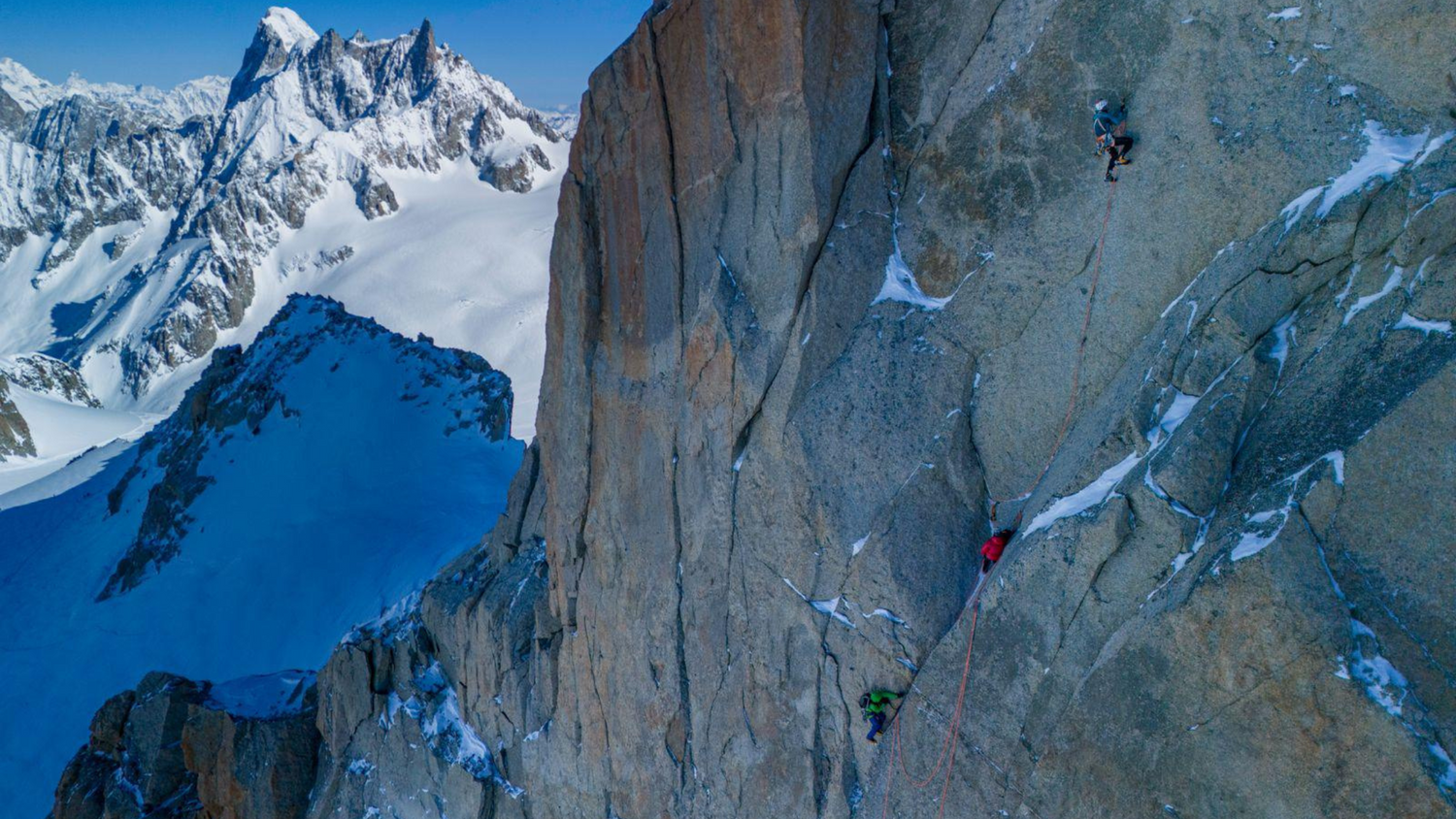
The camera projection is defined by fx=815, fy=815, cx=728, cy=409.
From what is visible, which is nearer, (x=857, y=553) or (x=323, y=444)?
(x=857, y=553)

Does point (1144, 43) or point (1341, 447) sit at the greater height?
point (1144, 43)

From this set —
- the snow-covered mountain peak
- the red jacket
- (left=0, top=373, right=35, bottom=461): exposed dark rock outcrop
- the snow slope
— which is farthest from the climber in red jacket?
the snow-covered mountain peak

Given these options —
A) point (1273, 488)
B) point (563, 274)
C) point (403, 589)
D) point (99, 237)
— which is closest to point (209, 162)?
point (99, 237)

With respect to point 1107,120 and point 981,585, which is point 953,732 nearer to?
point 981,585

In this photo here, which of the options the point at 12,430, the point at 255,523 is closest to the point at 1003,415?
the point at 255,523

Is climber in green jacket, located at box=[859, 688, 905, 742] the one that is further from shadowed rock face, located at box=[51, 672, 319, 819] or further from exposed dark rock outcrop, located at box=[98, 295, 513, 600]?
exposed dark rock outcrop, located at box=[98, 295, 513, 600]

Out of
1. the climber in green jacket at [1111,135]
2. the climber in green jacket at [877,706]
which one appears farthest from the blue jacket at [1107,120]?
the climber in green jacket at [877,706]

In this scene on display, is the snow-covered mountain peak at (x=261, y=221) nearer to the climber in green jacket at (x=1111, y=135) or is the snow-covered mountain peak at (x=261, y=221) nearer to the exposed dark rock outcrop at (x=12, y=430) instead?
the exposed dark rock outcrop at (x=12, y=430)

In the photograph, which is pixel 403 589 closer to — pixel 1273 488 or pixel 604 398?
pixel 604 398
